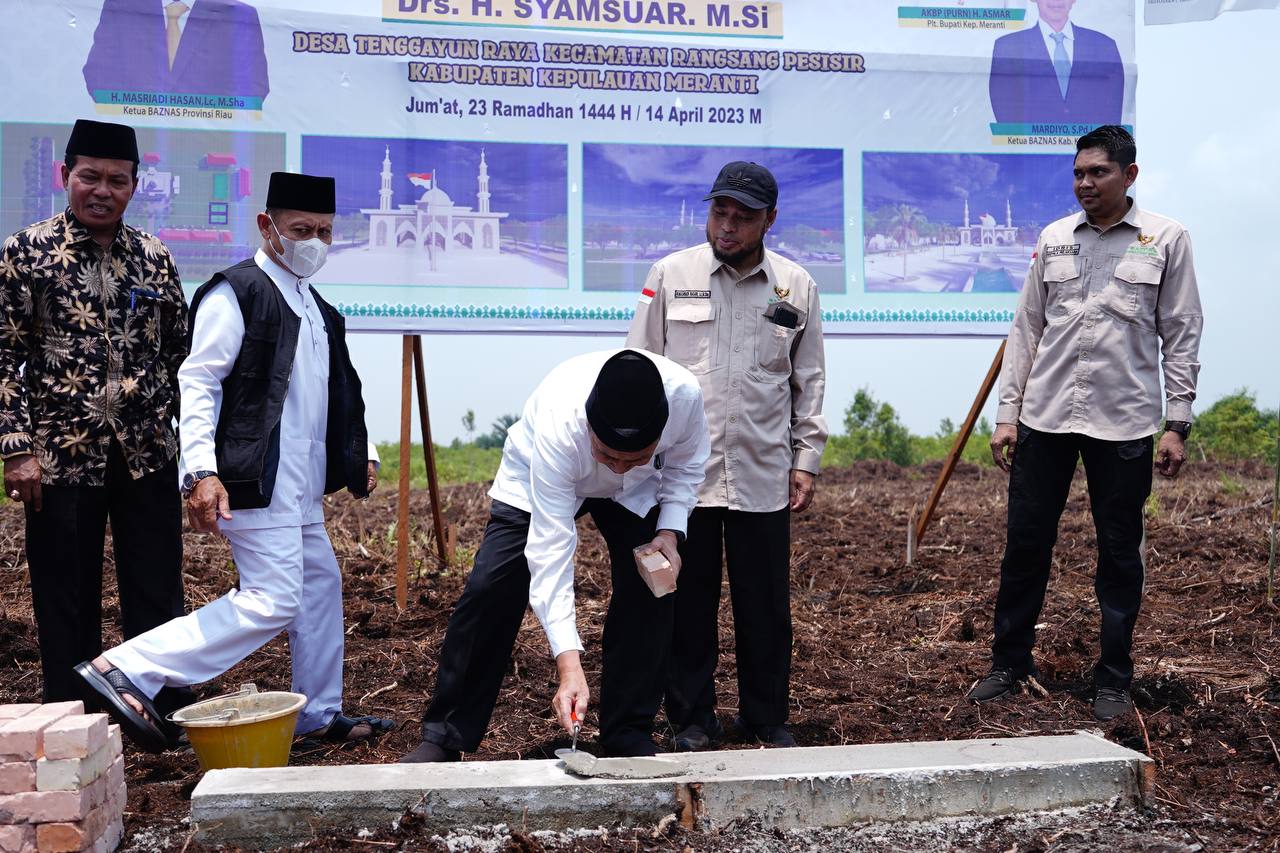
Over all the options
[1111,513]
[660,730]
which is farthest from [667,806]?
[1111,513]

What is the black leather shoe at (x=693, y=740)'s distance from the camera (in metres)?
3.94

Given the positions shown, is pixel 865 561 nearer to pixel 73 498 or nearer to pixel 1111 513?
pixel 1111 513

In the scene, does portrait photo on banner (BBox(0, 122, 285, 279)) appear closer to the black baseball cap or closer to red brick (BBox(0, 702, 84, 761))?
the black baseball cap

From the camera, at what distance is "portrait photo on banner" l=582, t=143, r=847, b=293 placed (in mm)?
6102

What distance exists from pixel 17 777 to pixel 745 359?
2.47m

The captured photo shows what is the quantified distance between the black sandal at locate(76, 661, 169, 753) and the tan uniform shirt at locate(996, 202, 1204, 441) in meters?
3.10

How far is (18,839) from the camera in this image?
272 cm

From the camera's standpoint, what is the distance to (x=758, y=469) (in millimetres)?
4078

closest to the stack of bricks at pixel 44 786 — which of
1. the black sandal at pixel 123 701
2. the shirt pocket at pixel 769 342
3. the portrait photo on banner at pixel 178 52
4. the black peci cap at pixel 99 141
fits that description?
the black sandal at pixel 123 701

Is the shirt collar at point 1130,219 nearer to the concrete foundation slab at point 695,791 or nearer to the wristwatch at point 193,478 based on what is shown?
the concrete foundation slab at point 695,791

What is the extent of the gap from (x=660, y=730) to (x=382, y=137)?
329cm

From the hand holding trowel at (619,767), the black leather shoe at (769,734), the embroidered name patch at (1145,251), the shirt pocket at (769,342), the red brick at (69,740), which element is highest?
the embroidered name patch at (1145,251)

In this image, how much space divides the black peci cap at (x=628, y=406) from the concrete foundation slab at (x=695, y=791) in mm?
881

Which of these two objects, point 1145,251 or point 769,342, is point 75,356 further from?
point 1145,251
